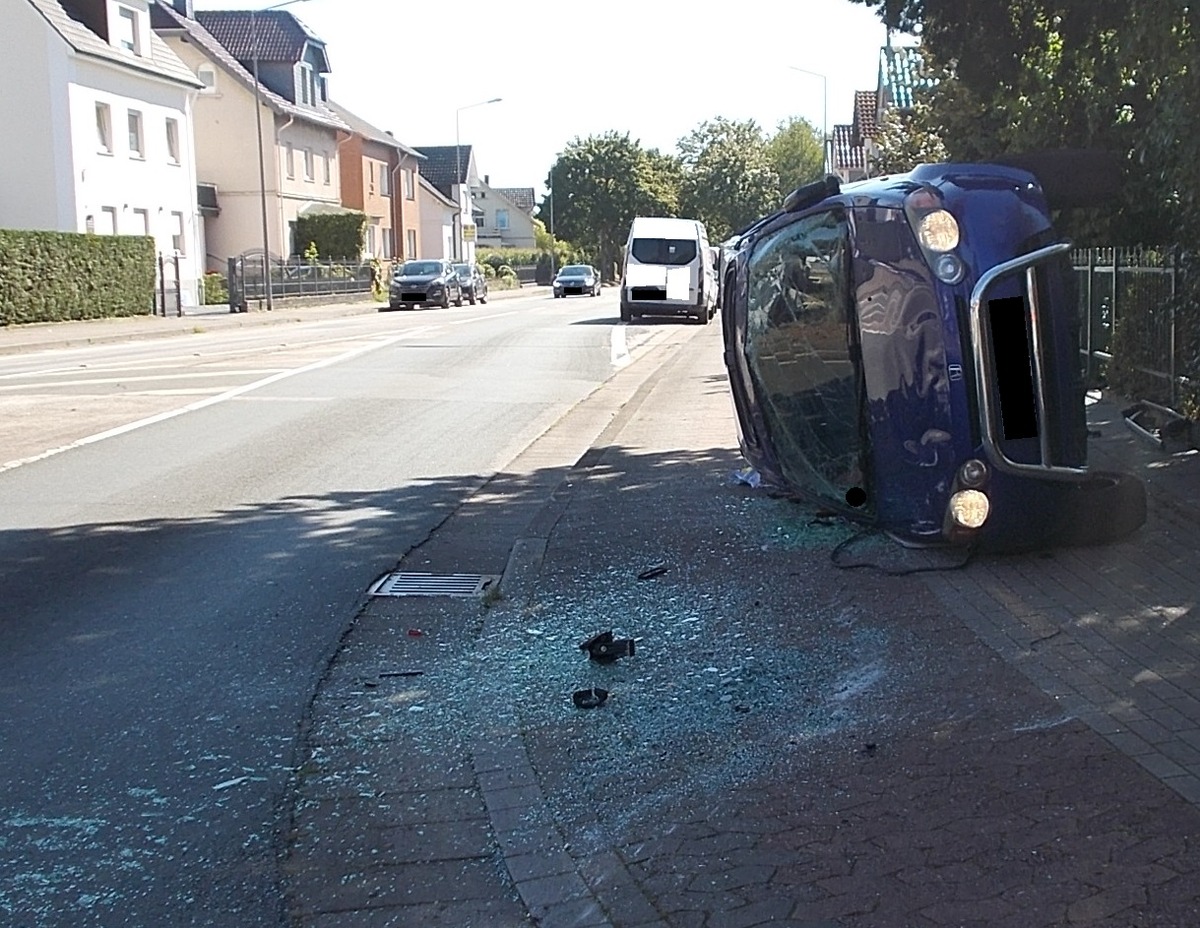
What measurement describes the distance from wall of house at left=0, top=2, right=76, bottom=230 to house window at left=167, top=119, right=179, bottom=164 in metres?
7.44

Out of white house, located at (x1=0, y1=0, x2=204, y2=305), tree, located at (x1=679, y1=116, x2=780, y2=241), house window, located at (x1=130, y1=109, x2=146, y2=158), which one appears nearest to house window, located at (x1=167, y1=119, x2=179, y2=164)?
white house, located at (x1=0, y1=0, x2=204, y2=305)

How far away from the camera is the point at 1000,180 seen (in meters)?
7.07

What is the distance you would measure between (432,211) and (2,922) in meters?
85.4

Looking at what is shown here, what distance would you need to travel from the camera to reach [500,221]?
134875 millimetres

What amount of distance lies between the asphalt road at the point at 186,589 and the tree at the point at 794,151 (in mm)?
95015

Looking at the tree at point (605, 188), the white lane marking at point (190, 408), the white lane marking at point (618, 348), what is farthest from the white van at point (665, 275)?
the tree at point (605, 188)

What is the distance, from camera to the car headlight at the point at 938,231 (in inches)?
270

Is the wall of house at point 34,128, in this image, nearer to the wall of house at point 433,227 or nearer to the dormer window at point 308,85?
the dormer window at point 308,85

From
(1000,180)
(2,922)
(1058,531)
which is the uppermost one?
(1000,180)

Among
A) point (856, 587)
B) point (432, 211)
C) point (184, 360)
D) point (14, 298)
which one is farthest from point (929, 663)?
point (432, 211)

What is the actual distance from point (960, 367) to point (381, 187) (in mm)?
71242

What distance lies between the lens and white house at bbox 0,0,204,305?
3938 centimetres

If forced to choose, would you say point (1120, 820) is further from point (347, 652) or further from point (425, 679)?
point (347, 652)

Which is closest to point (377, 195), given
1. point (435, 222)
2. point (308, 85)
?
point (308, 85)
